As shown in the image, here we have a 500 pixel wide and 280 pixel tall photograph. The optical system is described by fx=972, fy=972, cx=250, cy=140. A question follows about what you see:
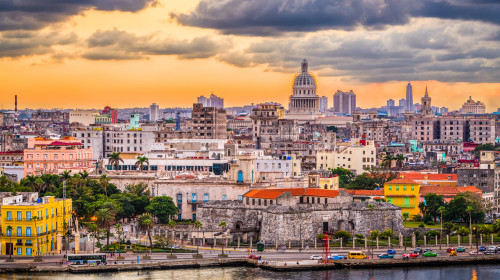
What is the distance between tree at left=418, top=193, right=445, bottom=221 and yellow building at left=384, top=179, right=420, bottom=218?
101 cm

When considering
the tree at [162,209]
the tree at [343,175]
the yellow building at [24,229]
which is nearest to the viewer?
the yellow building at [24,229]

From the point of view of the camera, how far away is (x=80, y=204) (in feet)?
310

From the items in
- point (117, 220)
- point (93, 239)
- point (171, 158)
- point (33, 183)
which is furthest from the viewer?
point (171, 158)

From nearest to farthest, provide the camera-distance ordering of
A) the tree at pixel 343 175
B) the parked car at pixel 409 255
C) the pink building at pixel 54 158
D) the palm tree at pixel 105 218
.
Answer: the parked car at pixel 409 255 < the palm tree at pixel 105 218 < the pink building at pixel 54 158 < the tree at pixel 343 175

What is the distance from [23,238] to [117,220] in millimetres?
17706

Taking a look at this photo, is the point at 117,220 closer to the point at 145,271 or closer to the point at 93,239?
the point at 93,239

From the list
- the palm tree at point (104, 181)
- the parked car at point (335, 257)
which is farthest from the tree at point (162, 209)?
the parked car at point (335, 257)

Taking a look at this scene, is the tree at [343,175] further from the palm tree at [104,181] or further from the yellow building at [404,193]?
the palm tree at [104,181]

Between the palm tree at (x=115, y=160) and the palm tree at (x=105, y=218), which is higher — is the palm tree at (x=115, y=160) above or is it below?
above

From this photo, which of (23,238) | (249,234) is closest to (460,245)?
(249,234)

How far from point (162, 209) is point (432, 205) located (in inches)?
1084

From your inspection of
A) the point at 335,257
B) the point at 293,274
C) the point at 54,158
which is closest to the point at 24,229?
the point at 293,274

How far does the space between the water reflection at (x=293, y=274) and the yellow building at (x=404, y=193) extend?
22.1 m

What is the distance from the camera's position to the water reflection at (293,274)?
74.2 m
